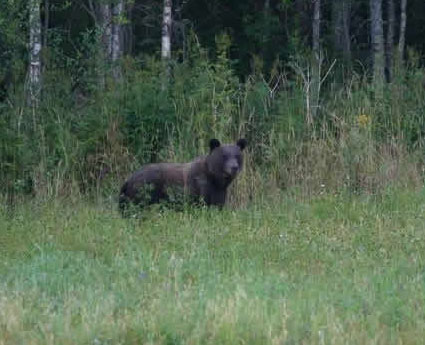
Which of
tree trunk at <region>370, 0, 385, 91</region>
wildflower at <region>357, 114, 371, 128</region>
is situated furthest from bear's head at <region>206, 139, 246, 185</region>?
tree trunk at <region>370, 0, 385, 91</region>

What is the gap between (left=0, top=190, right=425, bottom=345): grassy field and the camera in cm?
782

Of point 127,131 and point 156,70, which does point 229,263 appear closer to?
point 127,131

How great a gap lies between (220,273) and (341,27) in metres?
16.0

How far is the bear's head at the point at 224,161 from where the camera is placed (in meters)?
13.8

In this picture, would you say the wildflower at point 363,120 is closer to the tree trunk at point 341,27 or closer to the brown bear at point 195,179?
the brown bear at point 195,179

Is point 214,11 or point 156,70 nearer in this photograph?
point 156,70

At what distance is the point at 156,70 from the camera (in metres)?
16.8

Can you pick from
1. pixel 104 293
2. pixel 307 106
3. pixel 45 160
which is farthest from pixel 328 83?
pixel 104 293

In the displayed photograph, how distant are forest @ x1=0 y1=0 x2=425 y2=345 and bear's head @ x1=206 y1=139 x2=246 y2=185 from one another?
45 cm

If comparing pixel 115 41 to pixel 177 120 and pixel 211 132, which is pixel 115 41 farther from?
pixel 211 132

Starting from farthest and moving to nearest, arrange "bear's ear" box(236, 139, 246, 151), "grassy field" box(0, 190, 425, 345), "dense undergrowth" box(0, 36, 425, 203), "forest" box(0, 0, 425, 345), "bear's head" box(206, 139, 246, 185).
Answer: "dense undergrowth" box(0, 36, 425, 203), "bear's ear" box(236, 139, 246, 151), "bear's head" box(206, 139, 246, 185), "forest" box(0, 0, 425, 345), "grassy field" box(0, 190, 425, 345)

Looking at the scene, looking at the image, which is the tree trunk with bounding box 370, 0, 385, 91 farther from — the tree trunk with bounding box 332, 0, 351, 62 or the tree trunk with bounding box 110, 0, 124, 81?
the tree trunk with bounding box 110, 0, 124, 81

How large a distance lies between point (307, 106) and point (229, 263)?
603cm

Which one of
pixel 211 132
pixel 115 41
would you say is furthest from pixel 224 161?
pixel 115 41
